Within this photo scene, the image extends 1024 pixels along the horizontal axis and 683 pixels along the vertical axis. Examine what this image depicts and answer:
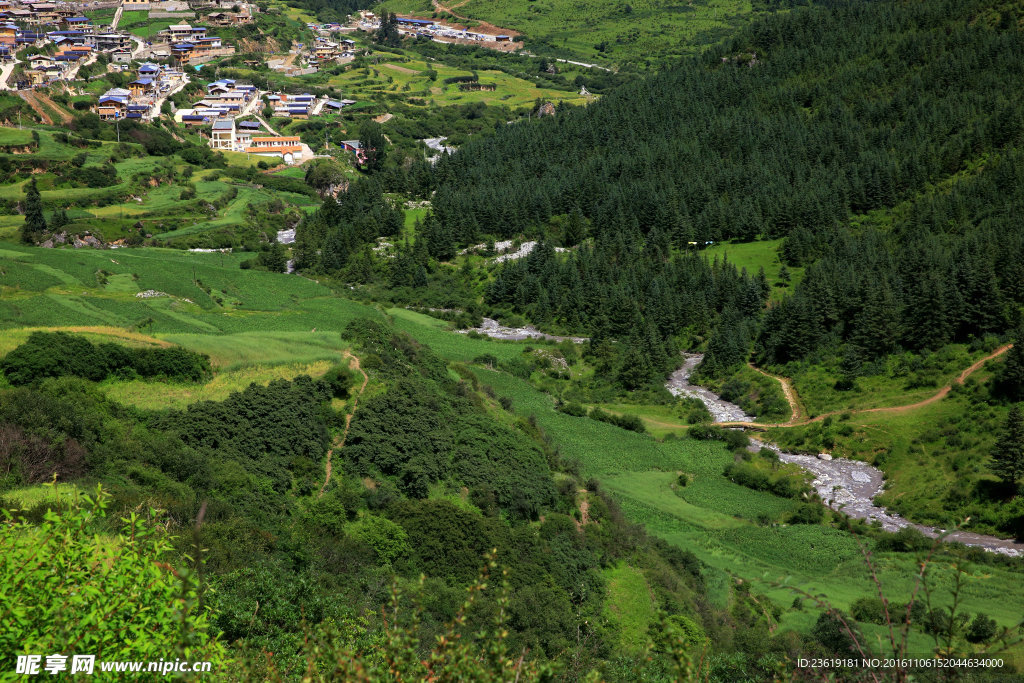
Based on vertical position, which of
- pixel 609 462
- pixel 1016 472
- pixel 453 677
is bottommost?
pixel 609 462

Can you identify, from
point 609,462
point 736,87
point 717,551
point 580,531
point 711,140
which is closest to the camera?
point 580,531

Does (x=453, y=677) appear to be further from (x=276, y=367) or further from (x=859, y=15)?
(x=859, y=15)

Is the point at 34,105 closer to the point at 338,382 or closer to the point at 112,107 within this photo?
the point at 112,107

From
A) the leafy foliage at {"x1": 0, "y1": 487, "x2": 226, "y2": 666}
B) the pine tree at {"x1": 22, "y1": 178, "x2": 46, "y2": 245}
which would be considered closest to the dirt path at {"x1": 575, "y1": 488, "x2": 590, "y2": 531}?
the leafy foliage at {"x1": 0, "y1": 487, "x2": 226, "y2": 666}

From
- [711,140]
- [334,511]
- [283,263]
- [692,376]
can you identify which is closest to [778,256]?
[692,376]

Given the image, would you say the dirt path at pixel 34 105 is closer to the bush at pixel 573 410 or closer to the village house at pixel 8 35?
the village house at pixel 8 35

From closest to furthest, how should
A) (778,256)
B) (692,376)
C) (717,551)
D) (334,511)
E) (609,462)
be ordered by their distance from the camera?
1. (334,511)
2. (717,551)
3. (609,462)
4. (692,376)
5. (778,256)

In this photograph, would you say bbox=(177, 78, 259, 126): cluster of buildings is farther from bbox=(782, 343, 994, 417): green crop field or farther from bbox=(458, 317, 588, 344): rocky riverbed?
bbox=(782, 343, 994, 417): green crop field
